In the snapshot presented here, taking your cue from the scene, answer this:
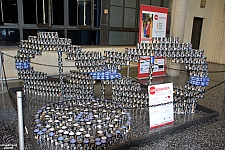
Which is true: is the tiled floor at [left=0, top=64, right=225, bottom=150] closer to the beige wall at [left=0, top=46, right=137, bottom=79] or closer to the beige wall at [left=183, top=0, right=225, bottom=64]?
the beige wall at [left=0, top=46, right=137, bottom=79]

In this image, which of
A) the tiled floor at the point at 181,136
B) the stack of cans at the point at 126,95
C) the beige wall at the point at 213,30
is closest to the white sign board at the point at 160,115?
the tiled floor at the point at 181,136

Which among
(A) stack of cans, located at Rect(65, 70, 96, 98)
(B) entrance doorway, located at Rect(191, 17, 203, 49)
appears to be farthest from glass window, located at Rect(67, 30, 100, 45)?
(B) entrance doorway, located at Rect(191, 17, 203, 49)

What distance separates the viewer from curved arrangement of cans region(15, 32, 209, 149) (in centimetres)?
367

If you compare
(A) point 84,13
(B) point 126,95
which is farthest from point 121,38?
(B) point 126,95

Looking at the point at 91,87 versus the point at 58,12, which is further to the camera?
the point at 58,12

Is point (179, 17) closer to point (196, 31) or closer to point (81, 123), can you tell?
point (196, 31)

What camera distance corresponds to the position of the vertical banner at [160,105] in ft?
11.6

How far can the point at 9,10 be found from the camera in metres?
6.87

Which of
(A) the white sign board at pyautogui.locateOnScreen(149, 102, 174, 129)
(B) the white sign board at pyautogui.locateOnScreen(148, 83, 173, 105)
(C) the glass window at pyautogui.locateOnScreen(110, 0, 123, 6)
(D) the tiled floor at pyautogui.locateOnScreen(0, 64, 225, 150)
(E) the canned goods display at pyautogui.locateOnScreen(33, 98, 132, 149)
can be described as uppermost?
(C) the glass window at pyautogui.locateOnScreen(110, 0, 123, 6)

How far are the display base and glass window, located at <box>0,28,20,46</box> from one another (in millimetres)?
2706

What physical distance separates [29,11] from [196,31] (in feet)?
Result: 32.3

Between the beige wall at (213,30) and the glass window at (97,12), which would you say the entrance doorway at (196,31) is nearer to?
the beige wall at (213,30)

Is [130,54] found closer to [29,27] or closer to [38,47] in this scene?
[38,47]

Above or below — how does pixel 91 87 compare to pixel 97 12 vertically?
below
